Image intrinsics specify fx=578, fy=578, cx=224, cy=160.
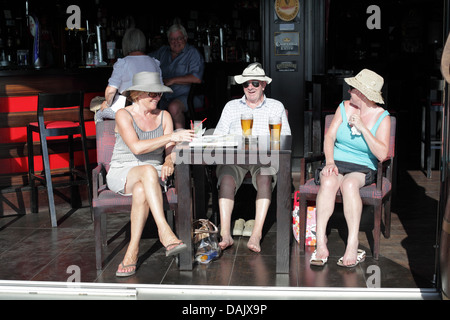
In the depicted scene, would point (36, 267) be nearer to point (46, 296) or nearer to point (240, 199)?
point (46, 296)

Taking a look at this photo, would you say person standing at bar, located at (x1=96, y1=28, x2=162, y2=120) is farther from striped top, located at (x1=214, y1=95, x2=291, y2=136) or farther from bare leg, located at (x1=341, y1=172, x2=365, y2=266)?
bare leg, located at (x1=341, y1=172, x2=365, y2=266)

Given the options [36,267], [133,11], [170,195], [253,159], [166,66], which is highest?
[133,11]

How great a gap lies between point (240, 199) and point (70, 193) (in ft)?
5.08

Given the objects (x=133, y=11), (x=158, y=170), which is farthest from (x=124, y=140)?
(x=133, y=11)

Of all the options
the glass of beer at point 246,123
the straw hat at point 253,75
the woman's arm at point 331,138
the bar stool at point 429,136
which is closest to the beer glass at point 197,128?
the glass of beer at point 246,123

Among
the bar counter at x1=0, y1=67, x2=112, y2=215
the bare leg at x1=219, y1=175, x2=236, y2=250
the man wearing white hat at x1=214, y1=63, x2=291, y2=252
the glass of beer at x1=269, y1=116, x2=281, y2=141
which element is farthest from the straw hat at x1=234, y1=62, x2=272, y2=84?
the bar counter at x1=0, y1=67, x2=112, y2=215

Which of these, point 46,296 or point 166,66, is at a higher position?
point 166,66

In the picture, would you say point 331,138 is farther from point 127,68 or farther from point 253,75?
point 127,68

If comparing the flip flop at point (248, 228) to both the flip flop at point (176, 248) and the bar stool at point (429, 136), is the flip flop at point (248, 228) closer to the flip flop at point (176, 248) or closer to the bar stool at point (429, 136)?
the flip flop at point (176, 248)

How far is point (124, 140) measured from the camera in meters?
3.74

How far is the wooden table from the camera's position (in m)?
3.38

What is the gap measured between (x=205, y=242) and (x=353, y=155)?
45.8 inches

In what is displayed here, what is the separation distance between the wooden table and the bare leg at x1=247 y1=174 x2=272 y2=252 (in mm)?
363

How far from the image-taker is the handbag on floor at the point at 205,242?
372cm
